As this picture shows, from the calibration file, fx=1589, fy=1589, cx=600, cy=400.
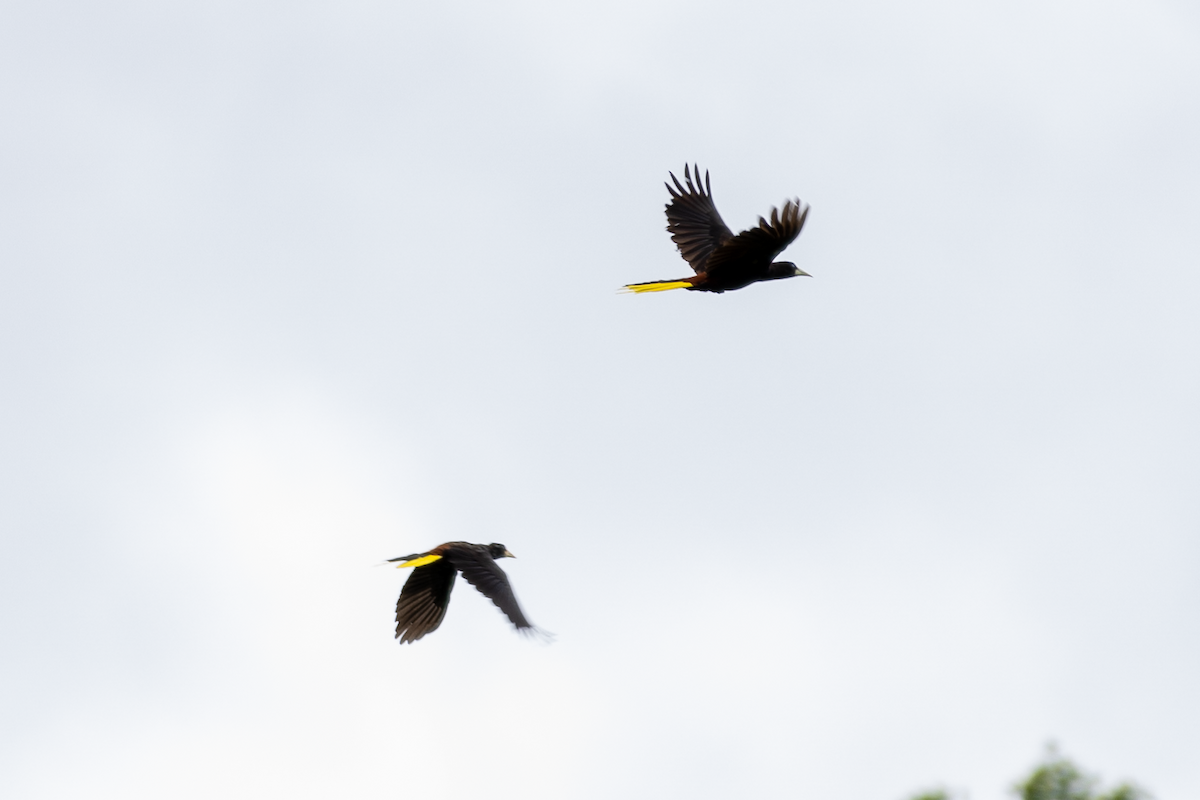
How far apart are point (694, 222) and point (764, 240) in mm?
3286

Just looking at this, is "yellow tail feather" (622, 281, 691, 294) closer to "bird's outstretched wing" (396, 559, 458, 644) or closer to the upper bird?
the upper bird

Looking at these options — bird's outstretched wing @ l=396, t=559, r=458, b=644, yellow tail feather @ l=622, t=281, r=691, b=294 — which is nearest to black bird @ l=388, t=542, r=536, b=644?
bird's outstretched wing @ l=396, t=559, r=458, b=644

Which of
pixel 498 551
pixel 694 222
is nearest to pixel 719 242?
pixel 694 222

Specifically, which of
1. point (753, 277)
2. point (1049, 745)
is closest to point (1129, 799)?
point (1049, 745)

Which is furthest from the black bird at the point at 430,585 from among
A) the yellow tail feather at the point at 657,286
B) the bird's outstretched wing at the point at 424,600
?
the yellow tail feather at the point at 657,286

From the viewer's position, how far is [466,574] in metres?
15.3

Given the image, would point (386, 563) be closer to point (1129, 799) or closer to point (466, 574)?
point (466, 574)

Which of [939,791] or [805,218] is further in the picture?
[939,791]

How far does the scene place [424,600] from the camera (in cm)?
1641

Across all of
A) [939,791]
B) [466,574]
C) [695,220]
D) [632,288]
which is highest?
[695,220]

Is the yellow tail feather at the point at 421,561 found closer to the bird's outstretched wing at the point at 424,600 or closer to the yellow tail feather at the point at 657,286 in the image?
the bird's outstretched wing at the point at 424,600

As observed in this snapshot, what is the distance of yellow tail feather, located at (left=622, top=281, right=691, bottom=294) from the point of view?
15368mm

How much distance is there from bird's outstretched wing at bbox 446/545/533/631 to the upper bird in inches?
119

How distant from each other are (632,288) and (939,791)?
6314mm
